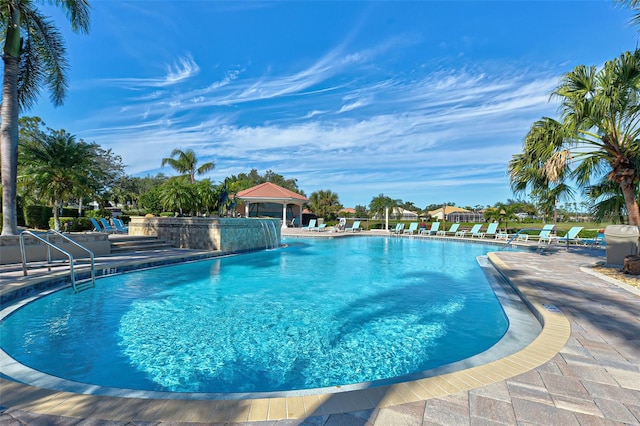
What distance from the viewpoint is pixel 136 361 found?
3.67 meters

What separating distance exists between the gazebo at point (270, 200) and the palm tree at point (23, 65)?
659 inches

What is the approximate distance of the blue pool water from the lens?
344 cm

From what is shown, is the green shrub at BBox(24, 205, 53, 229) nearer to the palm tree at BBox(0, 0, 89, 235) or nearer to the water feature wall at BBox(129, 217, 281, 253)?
the water feature wall at BBox(129, 217, 281, 253)

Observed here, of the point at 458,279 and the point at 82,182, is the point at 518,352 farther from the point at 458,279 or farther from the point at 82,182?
the point at 82,182

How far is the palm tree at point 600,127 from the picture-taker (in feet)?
23.0

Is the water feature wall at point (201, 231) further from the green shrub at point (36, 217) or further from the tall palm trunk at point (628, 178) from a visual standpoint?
the tall palm trunk at point (628, 178)

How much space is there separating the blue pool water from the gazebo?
20.4m

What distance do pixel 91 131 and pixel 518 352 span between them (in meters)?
37.0

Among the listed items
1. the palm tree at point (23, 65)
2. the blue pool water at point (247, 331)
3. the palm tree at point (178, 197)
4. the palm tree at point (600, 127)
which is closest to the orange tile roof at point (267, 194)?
the palm tree at point (178, 197)

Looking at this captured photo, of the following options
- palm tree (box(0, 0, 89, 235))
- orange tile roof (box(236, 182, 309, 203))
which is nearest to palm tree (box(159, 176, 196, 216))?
palm tree (box(0, 0, 89, 235))

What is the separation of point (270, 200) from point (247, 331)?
2676 centimetres

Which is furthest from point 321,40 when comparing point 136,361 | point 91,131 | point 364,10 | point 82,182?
point 91,131

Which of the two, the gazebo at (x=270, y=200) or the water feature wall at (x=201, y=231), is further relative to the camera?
the gazebo at (x=270, y=200)

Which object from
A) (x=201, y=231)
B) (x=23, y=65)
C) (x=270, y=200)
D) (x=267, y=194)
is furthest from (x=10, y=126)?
(x=267, y=194)
